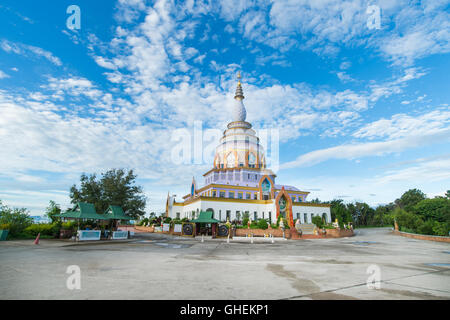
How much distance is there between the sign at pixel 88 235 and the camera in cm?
2095

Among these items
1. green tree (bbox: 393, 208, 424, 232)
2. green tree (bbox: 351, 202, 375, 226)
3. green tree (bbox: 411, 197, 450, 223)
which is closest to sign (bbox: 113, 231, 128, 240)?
green tree (bbox: 393, 208, 424, 232)

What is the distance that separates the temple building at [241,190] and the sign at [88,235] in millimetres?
18262

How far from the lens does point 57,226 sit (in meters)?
23.8

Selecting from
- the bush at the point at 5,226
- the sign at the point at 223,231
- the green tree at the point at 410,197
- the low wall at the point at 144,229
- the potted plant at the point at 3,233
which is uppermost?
the green tree at the point at 410,197

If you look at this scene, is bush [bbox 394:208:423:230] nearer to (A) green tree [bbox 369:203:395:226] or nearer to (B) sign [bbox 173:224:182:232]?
(A) green tree [bbox 369:203:395:226]

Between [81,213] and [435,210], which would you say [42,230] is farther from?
[435,210]

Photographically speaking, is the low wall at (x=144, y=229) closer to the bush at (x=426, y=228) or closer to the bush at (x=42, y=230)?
the bush at (x=42, y=230)

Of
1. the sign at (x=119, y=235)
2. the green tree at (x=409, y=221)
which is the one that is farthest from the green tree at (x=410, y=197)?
the sign at (x=119, y=235)

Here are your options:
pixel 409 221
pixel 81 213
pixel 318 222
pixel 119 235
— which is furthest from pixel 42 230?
pixel 409 221

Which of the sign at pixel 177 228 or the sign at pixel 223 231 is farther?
the sign at pixel 177 228

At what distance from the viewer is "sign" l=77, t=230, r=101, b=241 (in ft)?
68.7

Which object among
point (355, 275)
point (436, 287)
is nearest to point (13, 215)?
point (355, 275)
